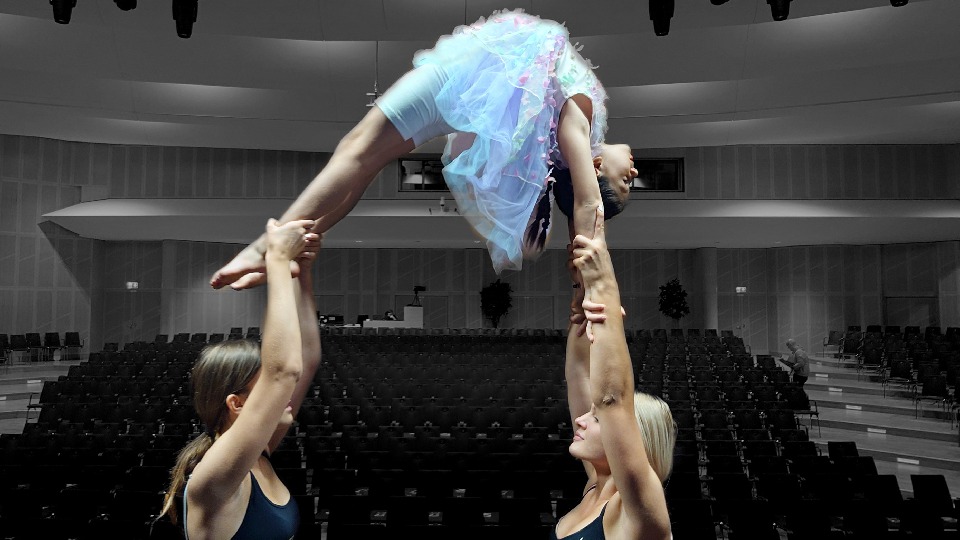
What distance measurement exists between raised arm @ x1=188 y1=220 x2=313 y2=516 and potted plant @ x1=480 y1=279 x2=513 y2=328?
19472mm

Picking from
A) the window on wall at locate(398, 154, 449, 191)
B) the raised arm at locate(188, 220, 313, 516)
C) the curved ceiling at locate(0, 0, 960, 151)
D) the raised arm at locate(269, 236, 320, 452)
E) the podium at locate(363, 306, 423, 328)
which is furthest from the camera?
the podium at locate(363, 306, 423, 328)

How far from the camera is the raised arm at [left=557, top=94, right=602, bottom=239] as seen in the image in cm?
130

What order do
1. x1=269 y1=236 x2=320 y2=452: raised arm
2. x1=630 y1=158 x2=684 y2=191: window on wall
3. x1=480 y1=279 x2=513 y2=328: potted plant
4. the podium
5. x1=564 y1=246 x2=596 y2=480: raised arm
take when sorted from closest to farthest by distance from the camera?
x1=269 y1=236 x2=320 y2=452: raised arm < x1=564 y1=246 x2=596 y2=480: raised arm < x1=630 y1=158 x2=684 y2=191: window on wall < the podium < x1=480 y1=279 x2=513 y2=328: potted plant

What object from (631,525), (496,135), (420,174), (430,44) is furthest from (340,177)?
(420,174)

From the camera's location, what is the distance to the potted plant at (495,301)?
2064 centimetres

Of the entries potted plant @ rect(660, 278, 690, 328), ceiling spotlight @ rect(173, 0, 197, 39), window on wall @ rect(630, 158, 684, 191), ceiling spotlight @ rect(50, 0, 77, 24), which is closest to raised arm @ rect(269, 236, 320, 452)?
ceiling spotlight @ rect(173, 0, 197, 39)

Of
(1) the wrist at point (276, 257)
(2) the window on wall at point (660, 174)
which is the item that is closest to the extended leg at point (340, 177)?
(1) the wrist at point (276, 257)

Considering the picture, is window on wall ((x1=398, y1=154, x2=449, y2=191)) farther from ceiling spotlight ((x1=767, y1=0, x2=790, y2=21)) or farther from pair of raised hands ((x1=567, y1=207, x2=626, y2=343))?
pair of raised hands ((x1=567, y1=207, x2=626, y2=343))

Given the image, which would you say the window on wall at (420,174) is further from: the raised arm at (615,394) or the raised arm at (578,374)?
the raised arm at (615,394)

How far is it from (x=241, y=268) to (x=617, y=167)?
846mm

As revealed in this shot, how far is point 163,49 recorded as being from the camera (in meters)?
9.87

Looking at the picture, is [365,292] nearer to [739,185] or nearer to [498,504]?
[739,185]

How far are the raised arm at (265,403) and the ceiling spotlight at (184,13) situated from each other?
5.75 m

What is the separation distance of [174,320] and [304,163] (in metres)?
6.02
